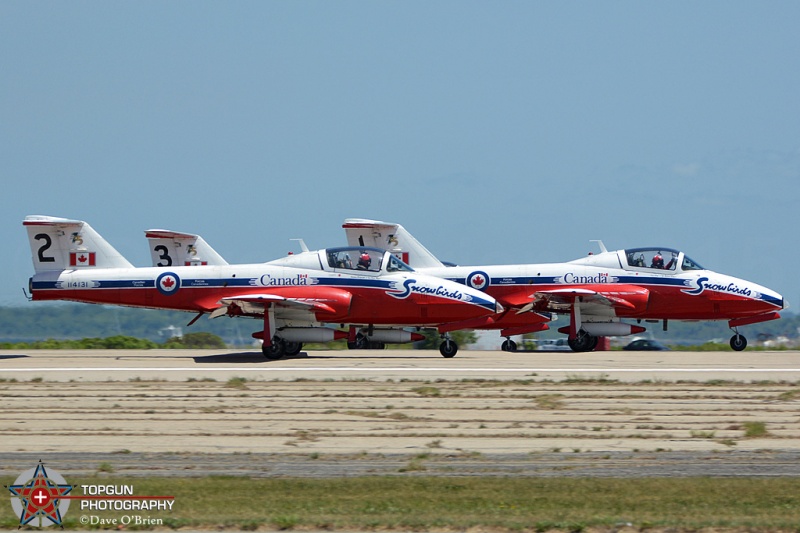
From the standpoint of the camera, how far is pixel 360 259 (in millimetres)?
26094

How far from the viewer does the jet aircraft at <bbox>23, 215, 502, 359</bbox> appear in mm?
25719

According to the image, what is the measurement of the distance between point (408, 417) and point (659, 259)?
16.3m

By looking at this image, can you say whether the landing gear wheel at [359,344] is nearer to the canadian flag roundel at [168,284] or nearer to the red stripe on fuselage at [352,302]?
the red stripe on fuselage at [352,302]

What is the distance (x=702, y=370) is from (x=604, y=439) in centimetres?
914

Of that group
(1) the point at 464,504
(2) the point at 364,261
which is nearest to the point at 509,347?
(2) the point at 364,261

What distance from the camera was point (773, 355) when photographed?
26953mm

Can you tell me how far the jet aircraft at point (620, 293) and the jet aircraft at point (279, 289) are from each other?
10.7ft

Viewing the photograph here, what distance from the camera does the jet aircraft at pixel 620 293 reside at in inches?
1145

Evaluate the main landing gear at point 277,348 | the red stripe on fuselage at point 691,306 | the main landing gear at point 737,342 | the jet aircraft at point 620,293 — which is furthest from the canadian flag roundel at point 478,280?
the main landing gear at point 737,342

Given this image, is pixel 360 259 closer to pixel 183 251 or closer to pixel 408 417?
pixel 183 251

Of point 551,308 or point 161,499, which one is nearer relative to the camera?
point 161,499

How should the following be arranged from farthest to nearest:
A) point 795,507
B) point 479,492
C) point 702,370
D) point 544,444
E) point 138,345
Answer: point 138,345 → point 702,370 → point 544,444 → point 479,492 → point 795,507

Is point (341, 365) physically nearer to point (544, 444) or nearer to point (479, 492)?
point (544, 444)

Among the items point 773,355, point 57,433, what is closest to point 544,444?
point 57,433
